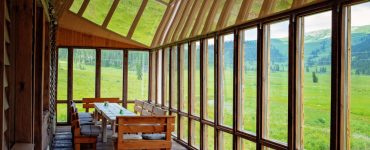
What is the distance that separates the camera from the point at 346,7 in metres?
4.08

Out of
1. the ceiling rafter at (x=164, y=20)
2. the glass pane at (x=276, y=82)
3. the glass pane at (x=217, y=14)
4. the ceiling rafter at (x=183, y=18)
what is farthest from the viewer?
the ceiling rafter at (x=164, y=20)

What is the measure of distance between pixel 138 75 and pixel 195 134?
474 cm

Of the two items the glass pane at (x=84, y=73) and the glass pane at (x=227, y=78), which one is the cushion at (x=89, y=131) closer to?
the glass pane at (x=227, y=78)

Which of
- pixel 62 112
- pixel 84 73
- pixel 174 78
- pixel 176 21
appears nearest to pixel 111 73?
pixel 84 73

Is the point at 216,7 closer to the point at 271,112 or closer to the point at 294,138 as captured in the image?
the point at 271,112

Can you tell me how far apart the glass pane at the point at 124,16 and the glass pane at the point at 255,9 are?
5.46m

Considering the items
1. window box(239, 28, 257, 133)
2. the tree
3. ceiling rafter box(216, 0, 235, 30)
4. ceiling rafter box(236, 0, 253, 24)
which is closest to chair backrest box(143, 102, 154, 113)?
ceiling rafter box(216, 0, 235, 30)

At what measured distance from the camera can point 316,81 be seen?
4.60 meters

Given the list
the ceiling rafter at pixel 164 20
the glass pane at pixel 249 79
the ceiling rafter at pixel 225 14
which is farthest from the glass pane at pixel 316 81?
the ceiling rafter at pixel 164 20

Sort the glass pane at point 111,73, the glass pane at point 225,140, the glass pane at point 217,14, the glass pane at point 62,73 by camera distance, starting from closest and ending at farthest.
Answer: the glass pane at point 225,140
the glass pane at point 217,14
the glass pane at point 62,73
the glass pane at point 111,73

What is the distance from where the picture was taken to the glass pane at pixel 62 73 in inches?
476

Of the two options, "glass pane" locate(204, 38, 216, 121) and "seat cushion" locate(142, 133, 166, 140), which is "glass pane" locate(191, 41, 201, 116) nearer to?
"glass pane" locate(204, 38, 216, 121)

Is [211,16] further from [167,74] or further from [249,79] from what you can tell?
[167,74]

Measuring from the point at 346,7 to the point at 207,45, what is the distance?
403 cm
